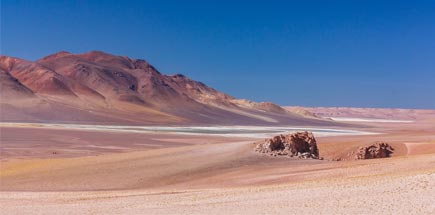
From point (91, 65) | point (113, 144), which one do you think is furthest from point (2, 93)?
point (113, 144)

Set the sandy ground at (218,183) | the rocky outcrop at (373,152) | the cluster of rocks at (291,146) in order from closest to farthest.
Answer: the sandy ground at (218,183) → the cluster of rocks at (291,146) → the rocky outcrop at (373,152)

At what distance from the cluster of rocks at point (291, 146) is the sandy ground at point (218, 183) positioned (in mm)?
937

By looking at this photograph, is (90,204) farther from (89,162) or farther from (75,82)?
(75,82)

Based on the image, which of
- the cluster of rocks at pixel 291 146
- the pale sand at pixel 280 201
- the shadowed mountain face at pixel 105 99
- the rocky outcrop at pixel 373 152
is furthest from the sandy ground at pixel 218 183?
the shadowed mountain face at pixel 105 99

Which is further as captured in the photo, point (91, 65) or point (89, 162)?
point (91, 65)

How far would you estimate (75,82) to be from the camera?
160 meters

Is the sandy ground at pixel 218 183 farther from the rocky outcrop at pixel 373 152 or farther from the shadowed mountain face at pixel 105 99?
the shadowed mountain face at pixel 105 99

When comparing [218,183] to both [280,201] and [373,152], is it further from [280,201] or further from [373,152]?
[373,152]

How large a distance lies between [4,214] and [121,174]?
528 inches

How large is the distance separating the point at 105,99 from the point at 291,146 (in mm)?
122108

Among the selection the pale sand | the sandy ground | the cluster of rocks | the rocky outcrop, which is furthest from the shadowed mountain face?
the pale sand

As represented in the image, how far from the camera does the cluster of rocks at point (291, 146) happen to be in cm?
3584

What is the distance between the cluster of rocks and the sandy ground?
94 centimetres

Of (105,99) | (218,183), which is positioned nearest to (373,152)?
(218,183)
